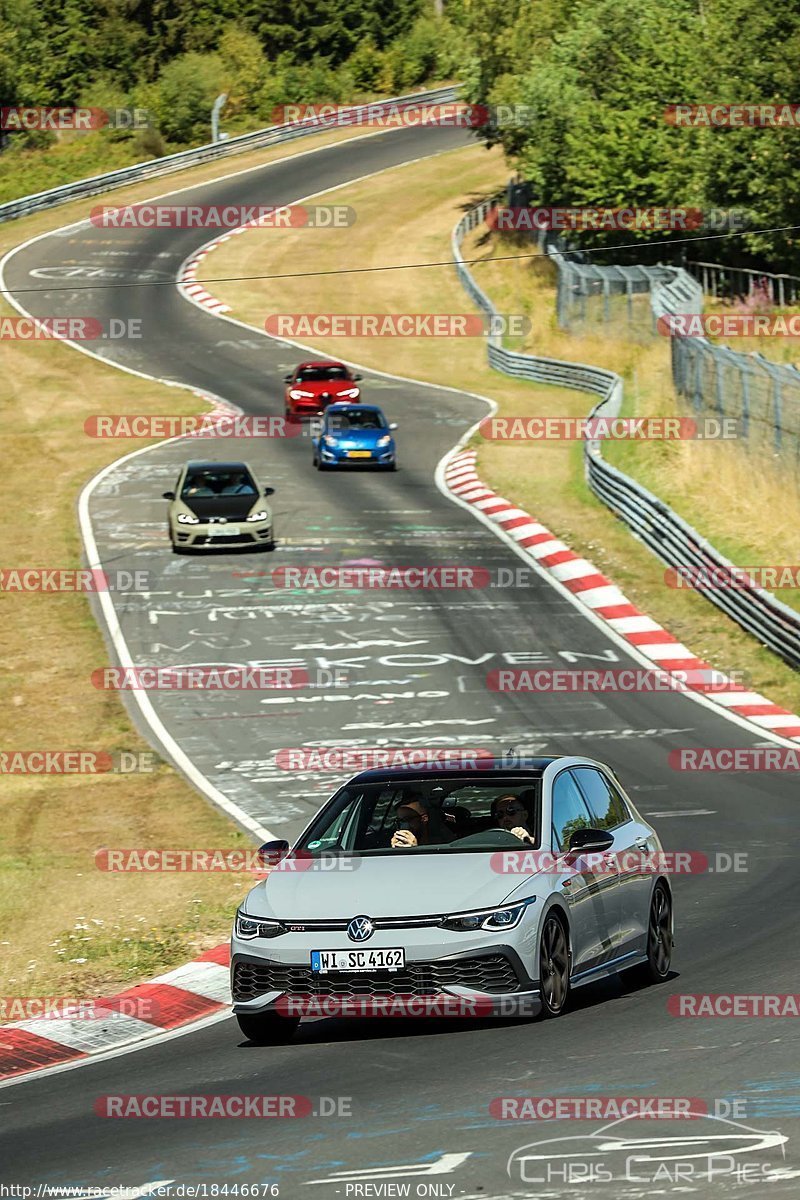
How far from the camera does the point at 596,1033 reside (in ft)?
34.1

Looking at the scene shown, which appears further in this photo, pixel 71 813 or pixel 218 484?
pixel 218 484

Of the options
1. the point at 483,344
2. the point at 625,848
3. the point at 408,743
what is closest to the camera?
the point at 625,848

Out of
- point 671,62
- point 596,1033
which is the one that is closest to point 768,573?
point 596,1033

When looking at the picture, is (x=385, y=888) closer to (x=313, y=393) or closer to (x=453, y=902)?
(x=453, y=902)

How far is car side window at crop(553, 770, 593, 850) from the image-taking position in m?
11.5

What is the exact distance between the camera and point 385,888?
10.6 m

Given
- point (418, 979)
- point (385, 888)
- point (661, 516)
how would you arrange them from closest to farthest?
point (418, 979), point (385, 888), point (661, 516)

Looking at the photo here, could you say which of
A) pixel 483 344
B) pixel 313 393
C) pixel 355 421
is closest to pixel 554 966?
pixel 355 421

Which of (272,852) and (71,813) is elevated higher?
(272,852)

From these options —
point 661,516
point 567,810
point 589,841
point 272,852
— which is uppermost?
point 589,841

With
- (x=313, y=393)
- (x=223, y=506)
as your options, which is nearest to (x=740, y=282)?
(x=313, y=393)

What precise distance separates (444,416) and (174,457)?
824 cm

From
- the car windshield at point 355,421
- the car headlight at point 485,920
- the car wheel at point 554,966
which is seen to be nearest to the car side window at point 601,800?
the car wheel at point 554,966

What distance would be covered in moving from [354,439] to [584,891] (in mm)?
31296
